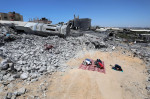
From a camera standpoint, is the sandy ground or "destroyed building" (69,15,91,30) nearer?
the sandy ground

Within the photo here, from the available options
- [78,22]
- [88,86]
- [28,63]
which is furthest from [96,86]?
[78,22]

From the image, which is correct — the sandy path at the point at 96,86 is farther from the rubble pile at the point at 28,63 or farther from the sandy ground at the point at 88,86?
the rubble pile at the point at 28,63

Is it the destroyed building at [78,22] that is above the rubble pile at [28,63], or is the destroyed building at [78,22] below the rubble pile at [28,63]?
above

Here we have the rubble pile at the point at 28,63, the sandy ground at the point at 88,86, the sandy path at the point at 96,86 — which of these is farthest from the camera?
the rubble pile at the point at 28,63

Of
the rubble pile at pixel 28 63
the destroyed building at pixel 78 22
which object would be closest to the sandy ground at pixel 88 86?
the rubble pile at pixel 28 63

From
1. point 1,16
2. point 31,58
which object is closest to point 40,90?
point 31,58

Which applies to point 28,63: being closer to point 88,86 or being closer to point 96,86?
point 88,86

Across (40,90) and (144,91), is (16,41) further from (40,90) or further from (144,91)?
(144,91)

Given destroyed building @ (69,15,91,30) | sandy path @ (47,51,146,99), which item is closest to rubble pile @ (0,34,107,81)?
sandy path @ (47,51,146,99)

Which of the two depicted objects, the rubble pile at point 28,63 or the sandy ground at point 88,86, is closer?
the sandy ground at point 88,86

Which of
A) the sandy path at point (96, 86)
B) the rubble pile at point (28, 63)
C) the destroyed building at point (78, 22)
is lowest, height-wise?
the sandy path at point (96, 86)

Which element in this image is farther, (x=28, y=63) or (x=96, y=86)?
(x=28, y=63)

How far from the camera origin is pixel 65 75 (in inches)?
214

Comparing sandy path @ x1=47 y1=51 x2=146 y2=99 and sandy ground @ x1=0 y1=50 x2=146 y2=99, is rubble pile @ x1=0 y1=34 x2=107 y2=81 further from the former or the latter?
sandy path @ x1=47 y1=51 x2=146 y2=99
